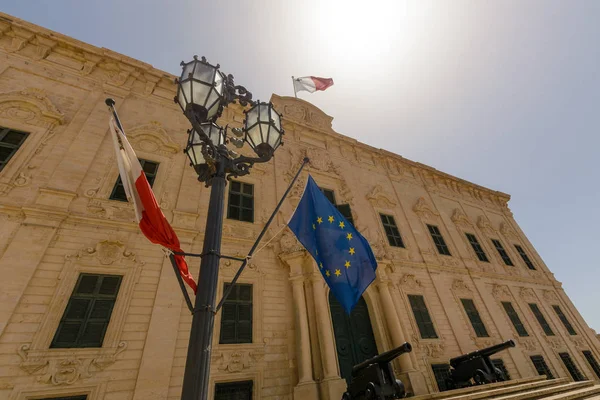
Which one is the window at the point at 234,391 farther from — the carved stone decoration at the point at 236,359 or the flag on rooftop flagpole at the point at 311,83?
the flag on rooftop flagpole at the point at 311,83

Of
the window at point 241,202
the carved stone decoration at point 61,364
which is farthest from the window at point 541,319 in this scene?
the carved stone decoration at point 61,364

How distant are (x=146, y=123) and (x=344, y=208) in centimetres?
809

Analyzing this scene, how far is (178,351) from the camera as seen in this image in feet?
20.4

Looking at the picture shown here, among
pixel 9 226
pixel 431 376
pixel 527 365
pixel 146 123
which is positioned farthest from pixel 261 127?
pixel 527 365

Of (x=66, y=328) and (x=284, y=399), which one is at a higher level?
(x=66, y=328)

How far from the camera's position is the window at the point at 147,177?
7662mm

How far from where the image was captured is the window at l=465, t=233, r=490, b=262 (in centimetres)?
1475

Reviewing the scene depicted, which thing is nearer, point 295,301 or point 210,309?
point 210,309

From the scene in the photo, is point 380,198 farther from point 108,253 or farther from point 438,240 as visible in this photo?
point 108,253

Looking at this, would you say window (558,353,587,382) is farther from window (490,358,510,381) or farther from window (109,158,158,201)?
window (109,158,158,201)

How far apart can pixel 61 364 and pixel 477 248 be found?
17351mm

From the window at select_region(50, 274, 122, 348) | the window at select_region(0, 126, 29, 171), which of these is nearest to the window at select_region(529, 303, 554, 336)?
the window at select_region(50, 274, 122, 348)

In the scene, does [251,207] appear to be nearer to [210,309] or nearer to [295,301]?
[295,301]

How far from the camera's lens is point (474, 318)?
11.3m
